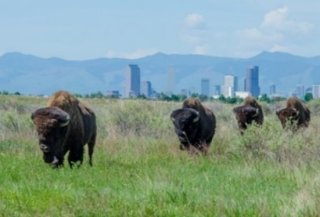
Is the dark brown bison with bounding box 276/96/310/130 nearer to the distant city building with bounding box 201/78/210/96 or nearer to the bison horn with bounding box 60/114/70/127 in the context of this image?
the bison horn with bounding box 60/114/70/127

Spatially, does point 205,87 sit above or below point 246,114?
below

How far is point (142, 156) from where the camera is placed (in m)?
23.6

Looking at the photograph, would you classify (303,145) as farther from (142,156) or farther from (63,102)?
(63,102)

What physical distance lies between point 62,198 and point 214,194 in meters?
2.41

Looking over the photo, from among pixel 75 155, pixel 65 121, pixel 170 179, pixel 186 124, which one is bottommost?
pixel 170 179

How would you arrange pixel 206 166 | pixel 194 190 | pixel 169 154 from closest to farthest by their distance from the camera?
pixel 194 190 → pixel 206 166 → pixel 169 154

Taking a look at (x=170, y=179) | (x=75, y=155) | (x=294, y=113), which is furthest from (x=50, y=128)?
(x=294, y=113)

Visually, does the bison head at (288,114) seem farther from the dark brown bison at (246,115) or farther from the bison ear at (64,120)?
the bison ear at (64,120)

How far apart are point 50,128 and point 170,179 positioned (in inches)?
129

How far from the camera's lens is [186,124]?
26.0m

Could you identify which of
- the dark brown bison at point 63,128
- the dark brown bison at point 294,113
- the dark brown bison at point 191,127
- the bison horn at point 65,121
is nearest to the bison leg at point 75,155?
the dark brown bison at point 63,128

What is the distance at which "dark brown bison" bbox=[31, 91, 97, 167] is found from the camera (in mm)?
18656

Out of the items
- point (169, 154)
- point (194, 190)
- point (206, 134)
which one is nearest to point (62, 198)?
point (194, 190)

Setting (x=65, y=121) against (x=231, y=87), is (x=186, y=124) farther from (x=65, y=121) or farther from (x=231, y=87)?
(x=231, y=87)
